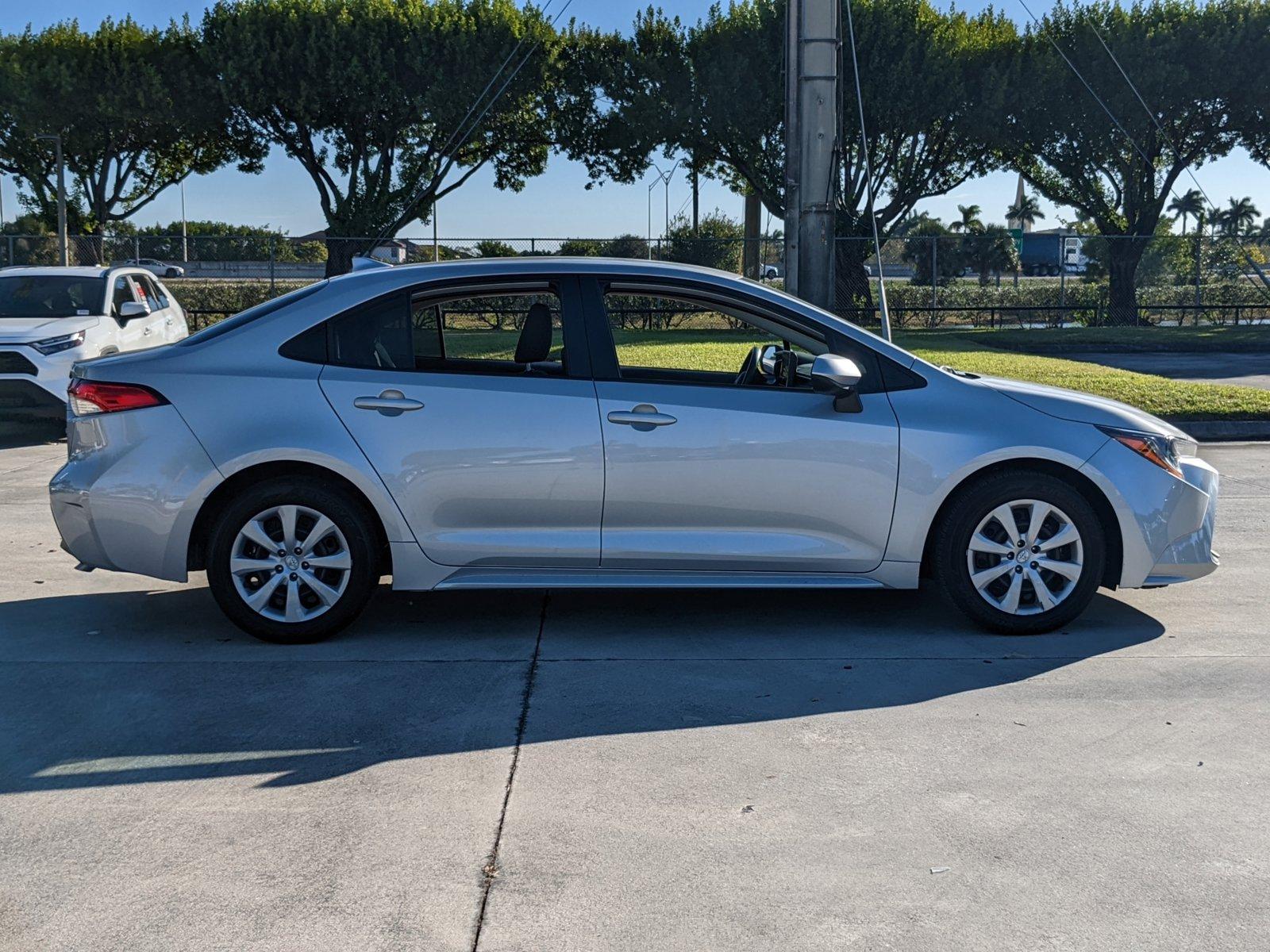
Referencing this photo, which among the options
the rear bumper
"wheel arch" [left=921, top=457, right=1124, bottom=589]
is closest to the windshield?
the rear bumper

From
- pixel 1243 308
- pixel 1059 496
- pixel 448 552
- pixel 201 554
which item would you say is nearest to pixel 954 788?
pixel 1059 496

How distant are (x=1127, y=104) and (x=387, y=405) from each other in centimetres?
3326

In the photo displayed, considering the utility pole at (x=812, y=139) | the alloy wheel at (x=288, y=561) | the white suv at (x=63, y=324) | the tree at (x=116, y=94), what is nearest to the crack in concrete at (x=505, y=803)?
the alloy wheel at (x=288, y=561)

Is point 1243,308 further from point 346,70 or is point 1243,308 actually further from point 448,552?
point 448,552

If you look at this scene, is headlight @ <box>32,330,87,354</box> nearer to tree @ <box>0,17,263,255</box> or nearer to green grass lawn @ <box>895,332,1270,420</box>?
green grass lawn @ <box>895,332,1270,420</box>

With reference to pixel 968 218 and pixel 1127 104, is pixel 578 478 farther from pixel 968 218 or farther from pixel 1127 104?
pixel 968 218

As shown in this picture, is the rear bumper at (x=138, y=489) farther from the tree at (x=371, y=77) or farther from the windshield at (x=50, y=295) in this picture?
the tree at (x=371, y=77)

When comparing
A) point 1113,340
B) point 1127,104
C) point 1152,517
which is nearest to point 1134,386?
point 1113,340

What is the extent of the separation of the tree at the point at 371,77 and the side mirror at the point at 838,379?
2892cm

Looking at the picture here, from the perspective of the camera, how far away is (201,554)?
5.75 meters

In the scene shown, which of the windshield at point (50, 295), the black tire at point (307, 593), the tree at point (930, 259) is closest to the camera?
the black tire at point (307, 593)

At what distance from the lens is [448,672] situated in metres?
5.29

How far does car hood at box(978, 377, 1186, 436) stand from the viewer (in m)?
5.79

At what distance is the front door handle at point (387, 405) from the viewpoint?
5.60 metres
